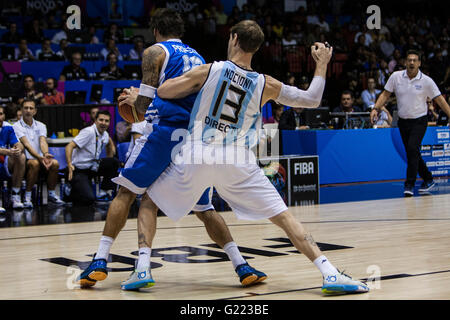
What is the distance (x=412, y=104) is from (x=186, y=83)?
681 centimetres

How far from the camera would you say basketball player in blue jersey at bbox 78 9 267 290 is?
4.91m

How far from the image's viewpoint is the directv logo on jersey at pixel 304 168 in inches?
421

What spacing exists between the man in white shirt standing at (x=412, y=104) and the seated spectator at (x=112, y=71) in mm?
5974

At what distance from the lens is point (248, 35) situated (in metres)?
4.75

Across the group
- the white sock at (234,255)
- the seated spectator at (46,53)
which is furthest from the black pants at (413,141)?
the seated spectator at (46,53)

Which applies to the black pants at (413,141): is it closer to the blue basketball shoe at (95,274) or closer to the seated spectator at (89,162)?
the seated spectator at (89,162)

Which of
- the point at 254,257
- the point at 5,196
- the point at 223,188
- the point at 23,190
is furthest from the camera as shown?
the point at 23,190

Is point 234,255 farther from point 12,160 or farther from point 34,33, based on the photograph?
point 34,33

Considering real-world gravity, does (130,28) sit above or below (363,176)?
above

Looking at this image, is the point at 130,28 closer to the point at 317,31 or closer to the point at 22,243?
the point at 317,31

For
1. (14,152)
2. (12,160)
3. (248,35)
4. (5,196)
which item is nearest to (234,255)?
(248,35)
